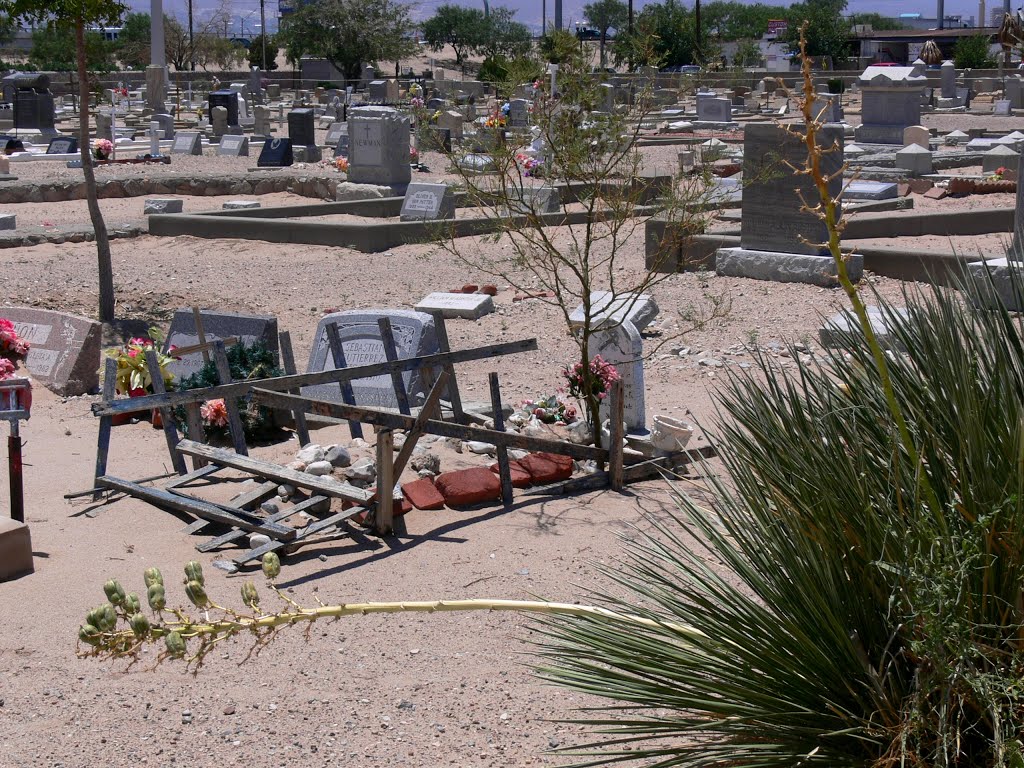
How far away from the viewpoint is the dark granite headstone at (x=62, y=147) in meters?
26.2

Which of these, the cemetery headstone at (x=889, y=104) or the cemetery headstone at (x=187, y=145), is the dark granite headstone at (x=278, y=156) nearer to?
the cemetery headstone at (x=187, y=145)

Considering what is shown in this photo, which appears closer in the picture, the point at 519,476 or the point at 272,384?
the point at 272,384

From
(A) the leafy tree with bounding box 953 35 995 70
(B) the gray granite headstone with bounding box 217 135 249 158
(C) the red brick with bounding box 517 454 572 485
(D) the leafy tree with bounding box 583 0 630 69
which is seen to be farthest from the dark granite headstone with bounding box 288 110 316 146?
(D) the leafy tree with bounding box 583 0 630 69

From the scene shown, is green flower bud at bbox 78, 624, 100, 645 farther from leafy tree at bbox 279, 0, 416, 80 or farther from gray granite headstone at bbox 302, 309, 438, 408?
leafy tree at bbox 279, 0, 416, 80

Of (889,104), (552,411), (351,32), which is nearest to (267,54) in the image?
(351,32)

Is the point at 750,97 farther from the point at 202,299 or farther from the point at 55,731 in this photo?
the point at 55,731

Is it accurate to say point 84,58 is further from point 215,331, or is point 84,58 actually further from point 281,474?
point 281,474

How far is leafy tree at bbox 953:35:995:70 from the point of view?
182 ft

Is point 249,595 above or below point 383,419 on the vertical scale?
above

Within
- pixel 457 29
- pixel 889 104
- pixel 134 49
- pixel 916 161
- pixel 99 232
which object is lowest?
pixel 99 232

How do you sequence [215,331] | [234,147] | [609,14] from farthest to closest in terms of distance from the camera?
[609,14], [234,147], [215,331]

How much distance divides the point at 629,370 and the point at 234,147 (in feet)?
72.8

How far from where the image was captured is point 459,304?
1087 centimetres

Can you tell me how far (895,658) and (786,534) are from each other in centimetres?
31
